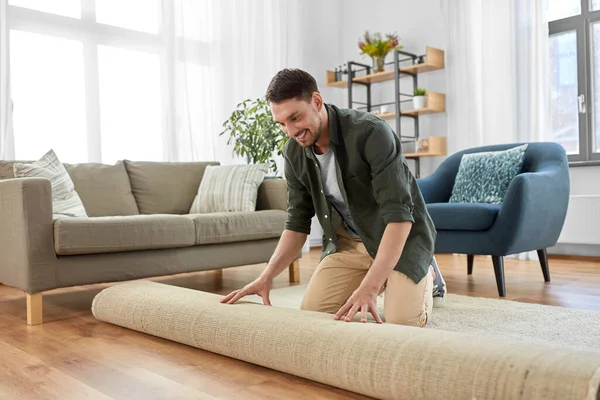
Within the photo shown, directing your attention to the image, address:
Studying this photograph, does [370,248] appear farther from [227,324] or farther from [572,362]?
[572,362]

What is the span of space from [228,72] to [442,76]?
1.88 metres

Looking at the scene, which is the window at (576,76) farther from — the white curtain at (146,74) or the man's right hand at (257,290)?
the man's right hand at (257,290)

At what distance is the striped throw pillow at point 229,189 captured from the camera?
11.5 feet

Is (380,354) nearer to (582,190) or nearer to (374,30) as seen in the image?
(582,190)

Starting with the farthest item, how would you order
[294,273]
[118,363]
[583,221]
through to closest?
[583,221]
[294,273]
[118,363]

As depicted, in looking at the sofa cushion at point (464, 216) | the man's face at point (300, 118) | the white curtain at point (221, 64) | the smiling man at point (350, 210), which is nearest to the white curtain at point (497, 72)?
the white curtain at point (221, 64)

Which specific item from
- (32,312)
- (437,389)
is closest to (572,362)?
(437,389)

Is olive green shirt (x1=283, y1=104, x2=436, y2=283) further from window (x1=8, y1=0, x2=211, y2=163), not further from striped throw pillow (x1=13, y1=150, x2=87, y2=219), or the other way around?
window (x1=8, y1=0, x2=211, y2=163)

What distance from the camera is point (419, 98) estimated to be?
503cm

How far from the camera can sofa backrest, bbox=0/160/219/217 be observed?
3.34 meters

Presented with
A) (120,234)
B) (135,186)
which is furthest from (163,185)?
(120,234)

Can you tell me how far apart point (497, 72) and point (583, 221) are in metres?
1.36

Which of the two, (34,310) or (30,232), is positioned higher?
(30,232)

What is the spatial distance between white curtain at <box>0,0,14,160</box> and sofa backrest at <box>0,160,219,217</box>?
93 cm
